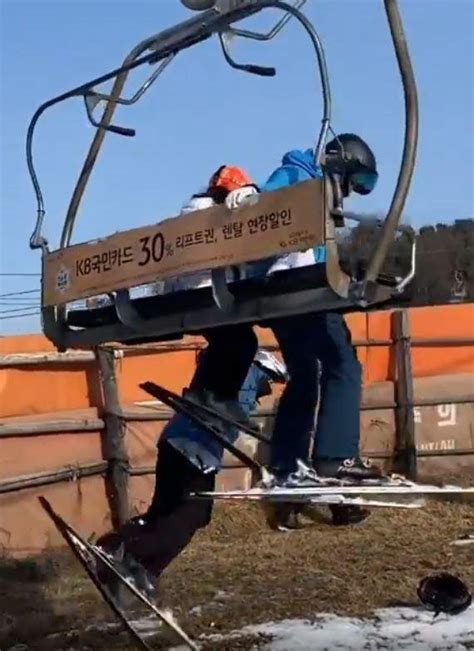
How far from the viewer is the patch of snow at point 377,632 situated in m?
6.20

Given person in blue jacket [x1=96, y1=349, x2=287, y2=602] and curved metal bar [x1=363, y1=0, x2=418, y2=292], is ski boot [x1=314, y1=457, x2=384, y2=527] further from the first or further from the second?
curved metal bar [x1=363, y1=0, x2=418, y2=292]

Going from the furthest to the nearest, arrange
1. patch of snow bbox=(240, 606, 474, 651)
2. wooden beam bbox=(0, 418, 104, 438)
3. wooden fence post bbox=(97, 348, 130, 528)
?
wooden fence post bbox=(97, 348, 130, 528) → wooden beam bbox=(0, 418, 104, 438) → patch of snow bbox=(240, 606, 474, 651)

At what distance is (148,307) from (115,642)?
2.14 meters

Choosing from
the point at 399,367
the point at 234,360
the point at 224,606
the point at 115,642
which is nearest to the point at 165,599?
the point at 224,606

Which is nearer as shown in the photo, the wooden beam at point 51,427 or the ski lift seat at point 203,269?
the ski lift seat at point 203,269

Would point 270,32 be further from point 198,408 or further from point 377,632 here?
point 377,632

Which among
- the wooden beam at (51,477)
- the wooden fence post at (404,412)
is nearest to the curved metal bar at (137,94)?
the wooden beam at (51,477)

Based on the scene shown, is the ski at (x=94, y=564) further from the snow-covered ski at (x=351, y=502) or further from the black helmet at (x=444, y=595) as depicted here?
the black helmet at (x=444, y=595)

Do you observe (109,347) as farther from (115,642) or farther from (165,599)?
(115,642)

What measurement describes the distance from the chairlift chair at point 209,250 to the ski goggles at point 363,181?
55cm

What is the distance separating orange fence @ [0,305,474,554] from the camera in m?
9.33

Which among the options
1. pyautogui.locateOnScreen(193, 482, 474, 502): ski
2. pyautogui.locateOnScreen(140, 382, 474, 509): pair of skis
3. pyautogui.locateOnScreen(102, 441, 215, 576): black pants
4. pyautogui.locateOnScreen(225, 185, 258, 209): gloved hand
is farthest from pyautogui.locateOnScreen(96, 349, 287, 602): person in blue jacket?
pyautogui.locateOnScreen(225, 185, 258, 209): gloved hand

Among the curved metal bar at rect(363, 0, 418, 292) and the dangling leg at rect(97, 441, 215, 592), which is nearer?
the curved metal bar at rect(363, 0, 418, 292)

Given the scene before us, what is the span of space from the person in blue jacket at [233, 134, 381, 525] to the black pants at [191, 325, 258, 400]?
20cm
